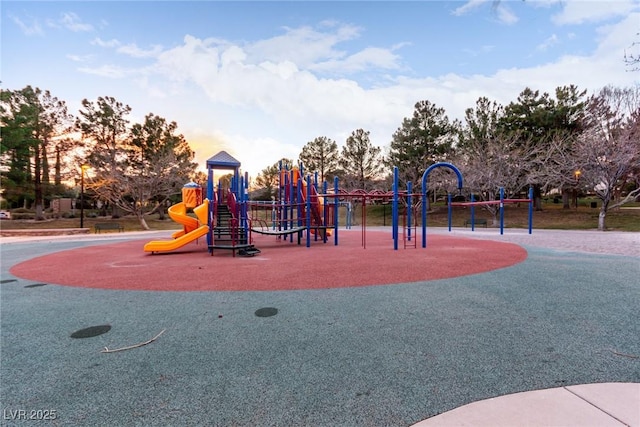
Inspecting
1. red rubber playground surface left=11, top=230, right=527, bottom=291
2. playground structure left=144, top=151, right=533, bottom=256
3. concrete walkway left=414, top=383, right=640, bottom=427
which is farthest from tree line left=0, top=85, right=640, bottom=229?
concrete walkway left=414, top=383, right=640, bottom=427

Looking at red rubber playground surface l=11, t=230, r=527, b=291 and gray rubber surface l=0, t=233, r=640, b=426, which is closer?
gray rubber surface l=0, t=233, r=640, b=426

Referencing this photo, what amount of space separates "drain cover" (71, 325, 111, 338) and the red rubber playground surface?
6.15 ft

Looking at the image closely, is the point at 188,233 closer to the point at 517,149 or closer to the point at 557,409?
the point at 557,409

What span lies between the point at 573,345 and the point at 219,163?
12429mm

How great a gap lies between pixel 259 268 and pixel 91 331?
427cm

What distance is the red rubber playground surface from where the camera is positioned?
21.0 feet

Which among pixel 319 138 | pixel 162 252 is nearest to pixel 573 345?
pixel 162 252

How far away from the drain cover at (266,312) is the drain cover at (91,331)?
1.91m

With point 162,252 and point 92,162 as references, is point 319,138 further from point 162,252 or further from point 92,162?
point 162,252

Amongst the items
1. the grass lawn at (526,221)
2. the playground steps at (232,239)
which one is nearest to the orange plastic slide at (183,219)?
the playground steps at (232,239)

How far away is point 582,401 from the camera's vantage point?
2336 millimetres

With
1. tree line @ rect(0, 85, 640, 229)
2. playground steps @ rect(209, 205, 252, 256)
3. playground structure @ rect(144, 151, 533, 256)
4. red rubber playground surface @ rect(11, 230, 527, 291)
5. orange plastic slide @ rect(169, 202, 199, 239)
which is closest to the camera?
red rubber playground surface @ rect(11, 230, 527, 291)

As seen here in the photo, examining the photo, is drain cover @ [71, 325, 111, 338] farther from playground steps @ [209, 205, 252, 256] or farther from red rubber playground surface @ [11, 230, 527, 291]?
playground steps @ [209, 205, 252, 256]

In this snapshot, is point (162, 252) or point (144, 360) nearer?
point (144, 360)
